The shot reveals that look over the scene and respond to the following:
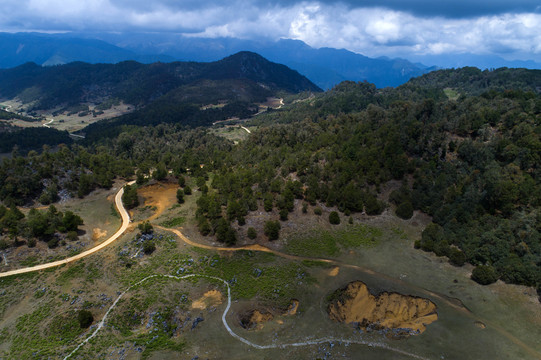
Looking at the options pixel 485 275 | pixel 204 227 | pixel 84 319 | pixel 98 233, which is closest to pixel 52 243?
pixel 98 233

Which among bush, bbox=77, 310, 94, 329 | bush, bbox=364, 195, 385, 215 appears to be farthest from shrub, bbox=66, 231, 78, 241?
bush, bbox=364, 195, 385, 215

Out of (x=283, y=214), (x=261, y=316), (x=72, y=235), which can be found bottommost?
(x=261, y=316)

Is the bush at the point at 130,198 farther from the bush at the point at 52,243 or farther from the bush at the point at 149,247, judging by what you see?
the bush at the point at 149,247

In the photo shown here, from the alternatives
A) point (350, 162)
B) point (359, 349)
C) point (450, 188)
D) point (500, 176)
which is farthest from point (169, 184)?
point (500, 176)

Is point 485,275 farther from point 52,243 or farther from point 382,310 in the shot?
point 52,243

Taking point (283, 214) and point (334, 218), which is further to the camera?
point (334, 218)

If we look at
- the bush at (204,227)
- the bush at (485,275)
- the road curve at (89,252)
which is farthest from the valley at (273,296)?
the bush at (204,227)

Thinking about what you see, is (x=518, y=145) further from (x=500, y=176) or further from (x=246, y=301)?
(x=246, y=301)

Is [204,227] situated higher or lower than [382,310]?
higher
